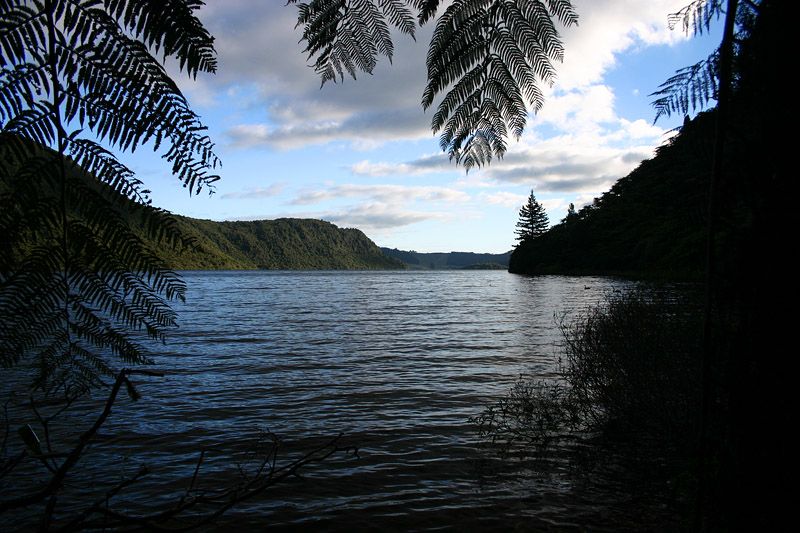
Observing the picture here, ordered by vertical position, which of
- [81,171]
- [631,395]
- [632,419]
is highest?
[81,171]

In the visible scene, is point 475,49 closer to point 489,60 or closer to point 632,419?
point 489,60

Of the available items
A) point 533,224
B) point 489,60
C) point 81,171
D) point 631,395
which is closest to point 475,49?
point 489,60

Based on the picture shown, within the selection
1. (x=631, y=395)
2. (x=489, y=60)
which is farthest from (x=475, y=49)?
(x=631, y=395)

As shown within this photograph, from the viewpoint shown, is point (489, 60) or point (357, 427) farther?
point (357, 427)

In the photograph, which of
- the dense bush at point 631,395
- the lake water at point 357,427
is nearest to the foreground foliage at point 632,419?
the dense bush at point 631,395

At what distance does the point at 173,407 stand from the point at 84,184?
12722 mm

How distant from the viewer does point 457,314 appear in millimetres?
38375

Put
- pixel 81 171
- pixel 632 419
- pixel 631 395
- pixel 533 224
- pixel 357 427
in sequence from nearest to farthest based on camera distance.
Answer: pixel 81 171 → pixel 631 395 → pixel 632 419 → pixel 357 427 → pixel 533 224

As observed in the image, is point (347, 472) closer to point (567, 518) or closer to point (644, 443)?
point (567, 518)

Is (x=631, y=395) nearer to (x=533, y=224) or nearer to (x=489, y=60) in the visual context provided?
(x=489, y=60)

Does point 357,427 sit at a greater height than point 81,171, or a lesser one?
lesser

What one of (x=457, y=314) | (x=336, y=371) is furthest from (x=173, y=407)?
(x=457, y=314)

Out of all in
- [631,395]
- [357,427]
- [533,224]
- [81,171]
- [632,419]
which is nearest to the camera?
[81,171]

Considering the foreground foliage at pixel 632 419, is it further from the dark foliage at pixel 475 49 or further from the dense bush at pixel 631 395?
the dark foliage at pixel 475 49
